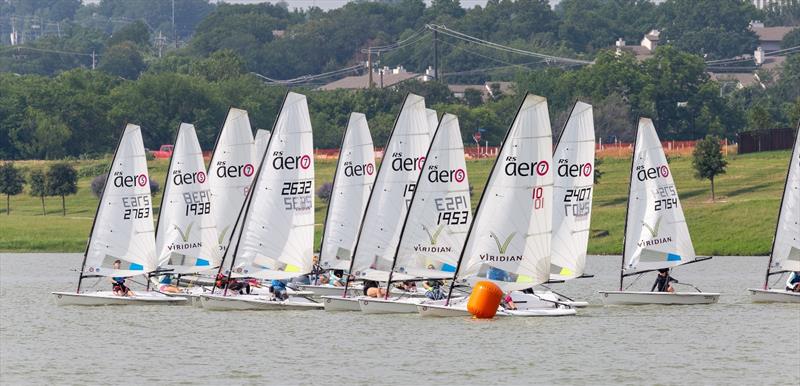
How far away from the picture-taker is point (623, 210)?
114875mm

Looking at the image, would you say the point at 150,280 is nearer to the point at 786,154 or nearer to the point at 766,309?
the point at 766,309

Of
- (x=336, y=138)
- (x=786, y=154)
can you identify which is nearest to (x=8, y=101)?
(x=336, y=138)

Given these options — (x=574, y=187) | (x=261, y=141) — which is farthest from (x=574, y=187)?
(x=261, y=141)

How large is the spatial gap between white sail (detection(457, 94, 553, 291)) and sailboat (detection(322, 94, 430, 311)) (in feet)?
17.1

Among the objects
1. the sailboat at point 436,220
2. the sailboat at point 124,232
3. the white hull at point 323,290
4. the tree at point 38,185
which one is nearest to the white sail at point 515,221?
the sailboat at point 436,220

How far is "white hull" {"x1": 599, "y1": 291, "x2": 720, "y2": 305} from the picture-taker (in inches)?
2530

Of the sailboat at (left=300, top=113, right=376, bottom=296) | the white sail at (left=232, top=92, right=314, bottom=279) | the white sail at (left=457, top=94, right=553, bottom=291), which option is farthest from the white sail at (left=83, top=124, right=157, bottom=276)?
the white sail at (left=457, top=94, right=553, bottom=291)

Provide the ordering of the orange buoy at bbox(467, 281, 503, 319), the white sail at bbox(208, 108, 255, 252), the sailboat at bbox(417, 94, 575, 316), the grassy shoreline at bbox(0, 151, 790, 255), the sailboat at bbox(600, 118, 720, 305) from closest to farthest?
the orange buoy at bbox(467, 281, 503, 319), the sailboat at bbox(417, 94, 575, 316), the sailboat at bbox(600, 118, 720, 305), the white sail at bbox(208, 108, 255, 252), the grassy shoreline at bbox(0, 151, 790, 255)

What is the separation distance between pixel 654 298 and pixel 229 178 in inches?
744

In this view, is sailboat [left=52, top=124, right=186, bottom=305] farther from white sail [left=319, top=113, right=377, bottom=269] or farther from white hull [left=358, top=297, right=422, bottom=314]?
white hull [left=358, top=297, right=422, bottom=314]

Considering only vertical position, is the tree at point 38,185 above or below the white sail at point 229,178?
below

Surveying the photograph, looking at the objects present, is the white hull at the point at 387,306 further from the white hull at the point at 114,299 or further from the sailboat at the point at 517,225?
the white hull at the point at 114,299

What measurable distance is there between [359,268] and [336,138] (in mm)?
118662

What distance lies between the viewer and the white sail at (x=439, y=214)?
60938 mm
